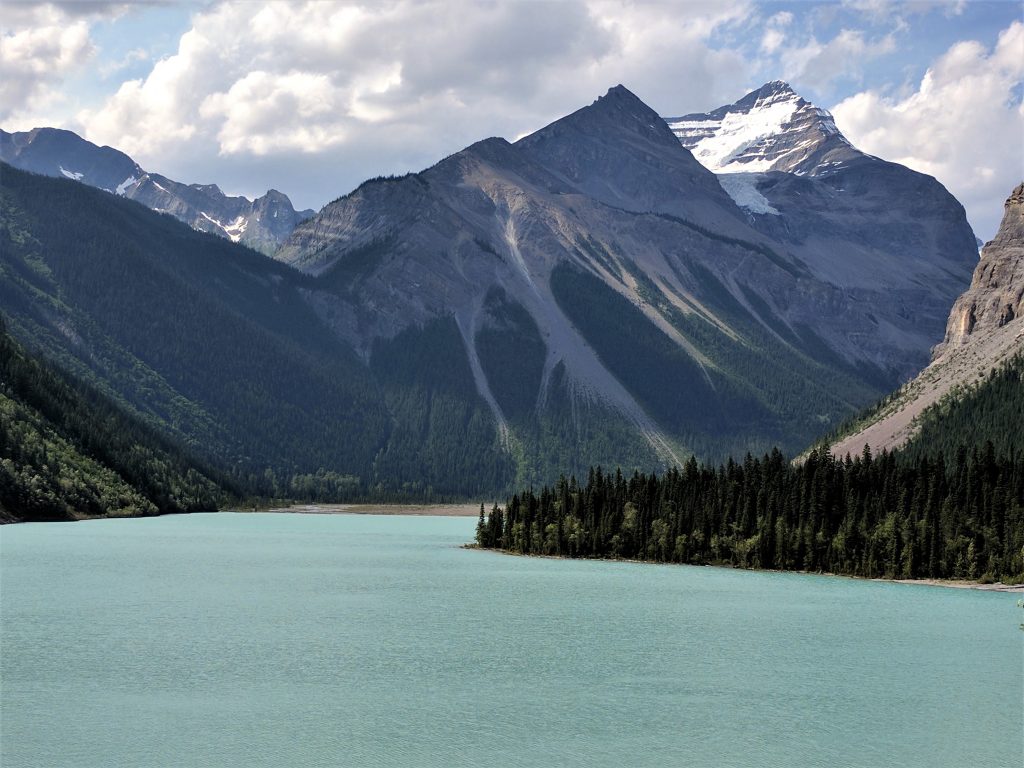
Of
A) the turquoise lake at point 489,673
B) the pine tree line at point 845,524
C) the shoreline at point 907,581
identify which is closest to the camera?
the turquoise lake at point 489,673

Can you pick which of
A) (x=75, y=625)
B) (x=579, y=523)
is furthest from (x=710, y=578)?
(x=75, y=625)

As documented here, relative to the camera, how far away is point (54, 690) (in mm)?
76750

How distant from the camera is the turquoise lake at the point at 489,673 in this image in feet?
220

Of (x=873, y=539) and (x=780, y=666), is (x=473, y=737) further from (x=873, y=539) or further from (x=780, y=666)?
(x=873, y=539)

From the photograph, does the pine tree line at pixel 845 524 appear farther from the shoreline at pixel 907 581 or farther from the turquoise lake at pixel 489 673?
the turquoise lake at pixel 489 673

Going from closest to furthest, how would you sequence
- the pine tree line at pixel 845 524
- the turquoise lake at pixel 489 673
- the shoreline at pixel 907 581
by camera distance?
the turquoise lake at pixel 489 673 → the shoreline at pixel 907 581 → the pine tree line at pixel 845 524

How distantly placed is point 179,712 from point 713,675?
37.8 meters

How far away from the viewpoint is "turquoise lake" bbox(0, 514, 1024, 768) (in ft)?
220

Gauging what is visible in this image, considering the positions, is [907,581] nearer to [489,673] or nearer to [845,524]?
[845,524]

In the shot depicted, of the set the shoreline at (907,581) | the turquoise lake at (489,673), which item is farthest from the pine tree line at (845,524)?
the turquoise lake at (489,673)

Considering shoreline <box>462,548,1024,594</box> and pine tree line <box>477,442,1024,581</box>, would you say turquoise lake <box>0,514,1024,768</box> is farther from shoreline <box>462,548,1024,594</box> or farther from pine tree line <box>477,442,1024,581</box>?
pine tree line <box>477,442,1024,581</box>

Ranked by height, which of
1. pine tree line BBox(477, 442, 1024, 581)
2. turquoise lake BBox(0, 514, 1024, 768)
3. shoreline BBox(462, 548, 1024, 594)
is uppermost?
pine tree line BBox(477, 442, 1024, 581)

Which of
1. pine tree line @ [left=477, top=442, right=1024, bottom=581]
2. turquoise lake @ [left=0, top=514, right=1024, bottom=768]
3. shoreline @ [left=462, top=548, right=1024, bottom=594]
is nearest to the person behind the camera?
turquoise lake @ [left=0, top=514, right=1024, bottom=768]

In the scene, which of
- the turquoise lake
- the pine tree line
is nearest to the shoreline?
the pine tree line
